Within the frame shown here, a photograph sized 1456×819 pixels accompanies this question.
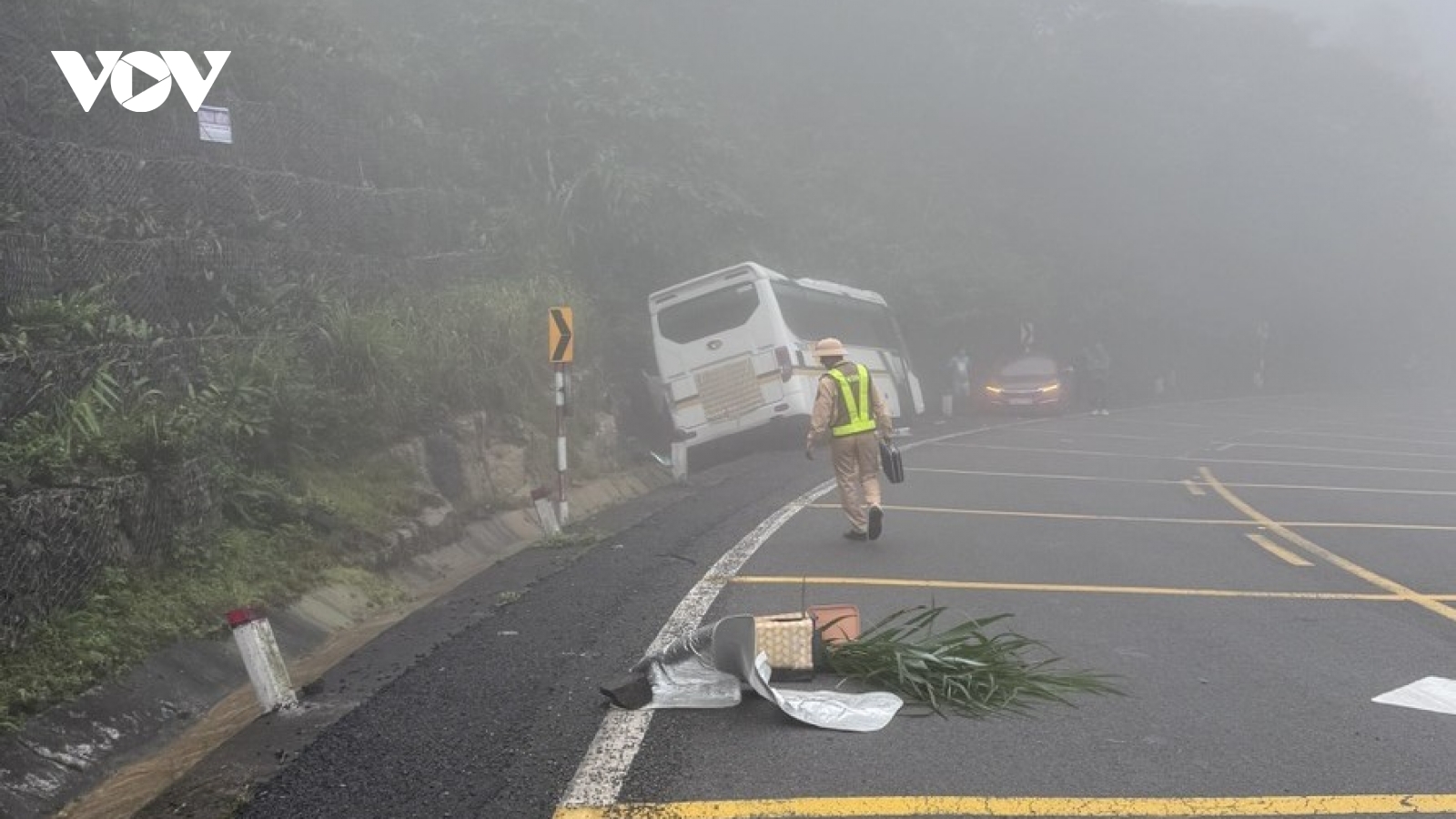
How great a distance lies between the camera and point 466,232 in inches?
727

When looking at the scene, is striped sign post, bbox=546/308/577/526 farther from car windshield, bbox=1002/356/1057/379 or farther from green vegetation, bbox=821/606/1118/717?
car windshield, bbox=1002/356/1057/379

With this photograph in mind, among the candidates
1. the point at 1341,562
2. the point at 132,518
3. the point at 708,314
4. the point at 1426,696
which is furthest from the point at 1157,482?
the point at 132,518

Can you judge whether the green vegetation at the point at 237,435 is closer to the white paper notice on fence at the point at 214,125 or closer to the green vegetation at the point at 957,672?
the white paper notice on fence at the point at 214,125

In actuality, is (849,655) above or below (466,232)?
below

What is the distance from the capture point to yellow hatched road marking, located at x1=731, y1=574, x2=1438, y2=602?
8180 millimetres

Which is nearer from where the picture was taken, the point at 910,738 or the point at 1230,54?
the point at 910,738

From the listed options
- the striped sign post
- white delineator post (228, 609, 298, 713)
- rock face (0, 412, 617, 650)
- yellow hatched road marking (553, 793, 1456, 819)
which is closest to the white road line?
yellow hatched road marking (553, 793, 1456, 819)

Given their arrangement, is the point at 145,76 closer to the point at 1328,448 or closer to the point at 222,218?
the point at 222,218

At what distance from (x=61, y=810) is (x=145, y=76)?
1086cm

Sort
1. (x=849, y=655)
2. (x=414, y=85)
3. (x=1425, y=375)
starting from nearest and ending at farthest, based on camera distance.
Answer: (x=849, y=655) → (x=414, y=85) → (x=1425, y=375)

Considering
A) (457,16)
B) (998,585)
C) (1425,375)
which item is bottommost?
(1425,375)

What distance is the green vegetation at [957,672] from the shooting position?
556cm

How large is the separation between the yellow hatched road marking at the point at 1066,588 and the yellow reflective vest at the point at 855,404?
2.08m

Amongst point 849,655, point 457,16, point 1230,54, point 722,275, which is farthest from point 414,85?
point 1230,54
